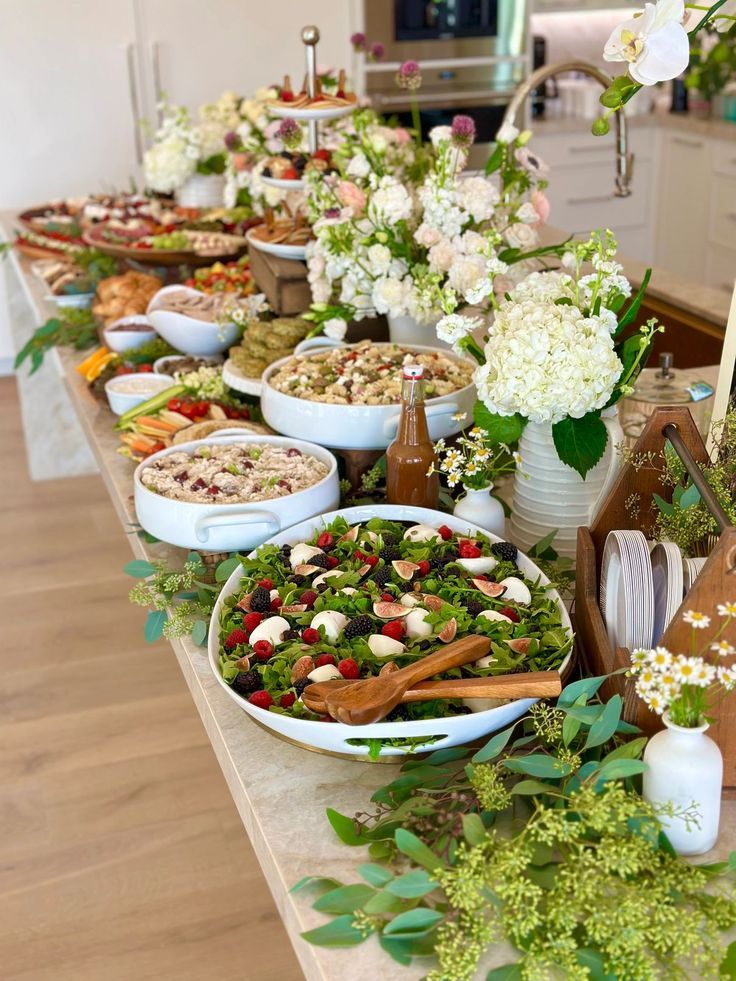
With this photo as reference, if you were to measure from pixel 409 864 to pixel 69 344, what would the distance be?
185cm

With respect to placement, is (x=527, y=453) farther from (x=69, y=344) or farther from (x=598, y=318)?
(x=69, y=344)

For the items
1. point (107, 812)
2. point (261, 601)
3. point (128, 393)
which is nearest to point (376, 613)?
point (261, 601)

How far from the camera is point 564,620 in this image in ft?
3.88

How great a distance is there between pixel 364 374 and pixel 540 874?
3.13ft

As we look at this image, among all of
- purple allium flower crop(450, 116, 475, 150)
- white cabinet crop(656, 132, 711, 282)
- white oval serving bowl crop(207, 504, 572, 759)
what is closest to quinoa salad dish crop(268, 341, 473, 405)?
purple allium flower crop(450, 116, 475, 150)

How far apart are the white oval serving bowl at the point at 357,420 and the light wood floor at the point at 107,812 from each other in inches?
38.8

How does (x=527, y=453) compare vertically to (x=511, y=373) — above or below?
below

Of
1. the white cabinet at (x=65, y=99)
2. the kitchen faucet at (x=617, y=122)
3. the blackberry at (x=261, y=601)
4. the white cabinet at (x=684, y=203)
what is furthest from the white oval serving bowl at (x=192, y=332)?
the white cabinet at (x=684, y=203)

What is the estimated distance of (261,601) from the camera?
1.25 metres

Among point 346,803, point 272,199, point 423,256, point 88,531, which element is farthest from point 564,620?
point 88,531

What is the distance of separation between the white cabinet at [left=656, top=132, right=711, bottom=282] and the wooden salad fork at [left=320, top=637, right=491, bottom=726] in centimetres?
452

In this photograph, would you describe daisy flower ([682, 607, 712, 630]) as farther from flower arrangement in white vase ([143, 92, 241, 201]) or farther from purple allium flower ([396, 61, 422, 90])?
flower arrangement in white vase ([143, 92, 241, 201])

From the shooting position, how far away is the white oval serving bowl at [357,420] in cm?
162

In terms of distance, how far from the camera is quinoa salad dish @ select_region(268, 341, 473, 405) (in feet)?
5.49
